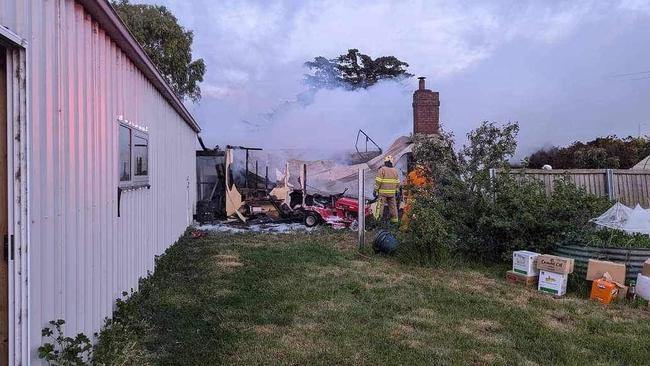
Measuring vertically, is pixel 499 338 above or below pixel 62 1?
below

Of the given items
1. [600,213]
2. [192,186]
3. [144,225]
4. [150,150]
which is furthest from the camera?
[192,186]

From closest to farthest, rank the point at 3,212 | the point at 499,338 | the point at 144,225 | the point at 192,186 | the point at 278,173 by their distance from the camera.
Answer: the point at 3,212 < the point at 499,338 < the point at 144,225 < the point at 192,186 < the point at 278,173

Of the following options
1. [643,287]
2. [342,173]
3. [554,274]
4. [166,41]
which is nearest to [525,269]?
[554,274]

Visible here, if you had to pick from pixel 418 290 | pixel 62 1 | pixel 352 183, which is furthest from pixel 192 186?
pixel 62 1

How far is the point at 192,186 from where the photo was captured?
14.5m

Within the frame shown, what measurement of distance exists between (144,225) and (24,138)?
4.10 m

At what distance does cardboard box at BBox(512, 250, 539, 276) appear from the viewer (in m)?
7.43

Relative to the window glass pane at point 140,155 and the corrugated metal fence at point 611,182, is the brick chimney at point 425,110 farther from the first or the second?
the window glass pane at point 140,155

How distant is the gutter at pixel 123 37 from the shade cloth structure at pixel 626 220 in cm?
647

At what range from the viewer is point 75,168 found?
12.5ft

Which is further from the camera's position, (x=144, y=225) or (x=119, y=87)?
(x=144, y=225)

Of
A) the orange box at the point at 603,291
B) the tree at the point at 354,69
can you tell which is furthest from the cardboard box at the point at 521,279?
the tree at the point at 354,69

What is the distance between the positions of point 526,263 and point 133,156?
5337 millimetres

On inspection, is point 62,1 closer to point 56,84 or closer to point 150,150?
point 56,84
